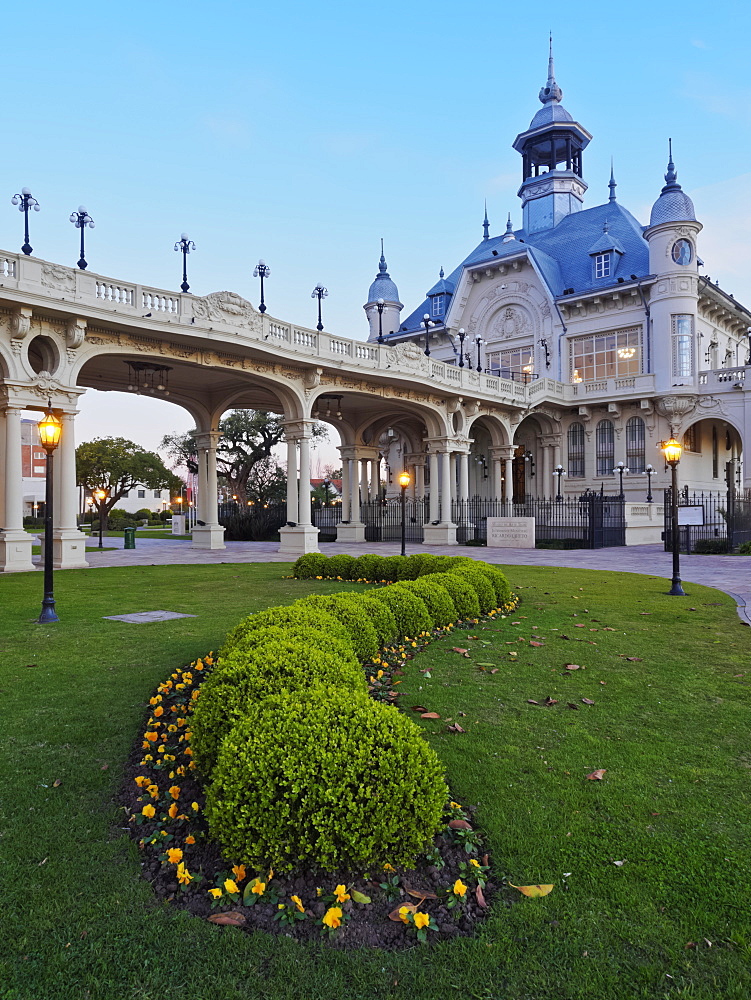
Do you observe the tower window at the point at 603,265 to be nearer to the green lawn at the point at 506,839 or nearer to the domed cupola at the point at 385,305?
the domed cupola at the point at 385,305

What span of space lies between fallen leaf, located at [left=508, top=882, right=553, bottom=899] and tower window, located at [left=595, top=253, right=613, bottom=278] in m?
40.5

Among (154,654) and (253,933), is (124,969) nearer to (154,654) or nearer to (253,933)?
(253,933)

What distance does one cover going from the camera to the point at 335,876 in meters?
2.87

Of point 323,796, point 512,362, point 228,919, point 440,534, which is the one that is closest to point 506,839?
point 323,796

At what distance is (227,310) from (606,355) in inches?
1004

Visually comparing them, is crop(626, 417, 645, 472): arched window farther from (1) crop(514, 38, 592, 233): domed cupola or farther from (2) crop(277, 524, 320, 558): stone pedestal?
(2) crop(277, 524, 320, 558): stone pedestal

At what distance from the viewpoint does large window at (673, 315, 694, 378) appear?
112ft

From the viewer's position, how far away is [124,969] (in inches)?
93.0

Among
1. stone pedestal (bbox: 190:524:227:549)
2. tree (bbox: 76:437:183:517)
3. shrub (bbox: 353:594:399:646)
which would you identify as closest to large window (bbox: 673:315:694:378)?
stone pedestal (bbox: 190:524:227:549)

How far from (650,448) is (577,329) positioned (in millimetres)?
8725

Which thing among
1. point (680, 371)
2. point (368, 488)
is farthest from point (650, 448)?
point (368, 488)

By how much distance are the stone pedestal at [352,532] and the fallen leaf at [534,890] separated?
30.7m

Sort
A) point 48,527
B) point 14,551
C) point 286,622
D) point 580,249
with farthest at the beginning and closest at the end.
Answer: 1. point 580,249
2. point 14,551
3. point 48,527
4. point 286,622

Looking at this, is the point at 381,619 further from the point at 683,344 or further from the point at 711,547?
the point at 683,344
